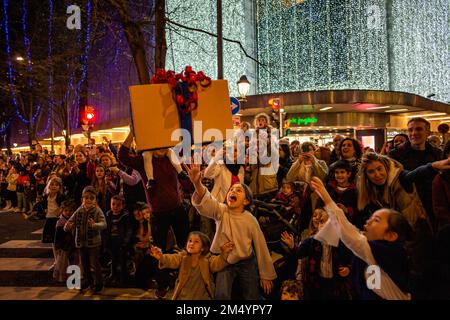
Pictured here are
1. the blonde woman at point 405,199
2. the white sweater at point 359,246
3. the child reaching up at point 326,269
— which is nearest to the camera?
the white sweater at point 359,246

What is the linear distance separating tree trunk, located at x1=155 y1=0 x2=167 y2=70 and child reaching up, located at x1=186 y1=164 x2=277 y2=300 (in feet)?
14.8

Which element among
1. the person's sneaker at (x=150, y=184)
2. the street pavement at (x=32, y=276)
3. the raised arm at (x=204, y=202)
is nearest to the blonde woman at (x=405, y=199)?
the raised arm at (x=204, y=202)

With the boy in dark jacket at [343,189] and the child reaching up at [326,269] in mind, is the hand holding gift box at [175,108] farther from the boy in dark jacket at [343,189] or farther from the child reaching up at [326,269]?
the child reaching up at [326,269]

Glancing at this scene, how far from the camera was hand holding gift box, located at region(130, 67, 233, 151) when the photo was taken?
12.0 ft

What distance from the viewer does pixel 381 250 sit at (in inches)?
110

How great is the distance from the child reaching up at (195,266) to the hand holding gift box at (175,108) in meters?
1.06

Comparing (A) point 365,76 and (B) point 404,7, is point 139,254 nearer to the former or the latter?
(A) point 365,76

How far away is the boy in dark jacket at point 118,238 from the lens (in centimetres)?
531

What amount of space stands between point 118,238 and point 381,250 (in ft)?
12.4

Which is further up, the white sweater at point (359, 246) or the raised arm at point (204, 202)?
the raised arm at point (204, 202)

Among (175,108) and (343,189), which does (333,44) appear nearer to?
(343,189)

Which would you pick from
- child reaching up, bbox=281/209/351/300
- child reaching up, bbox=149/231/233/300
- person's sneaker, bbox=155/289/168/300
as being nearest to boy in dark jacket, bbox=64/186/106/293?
person's sneaker, bbox=155/289/168/300

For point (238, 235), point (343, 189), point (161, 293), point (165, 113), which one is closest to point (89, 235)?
point (161, 293)
